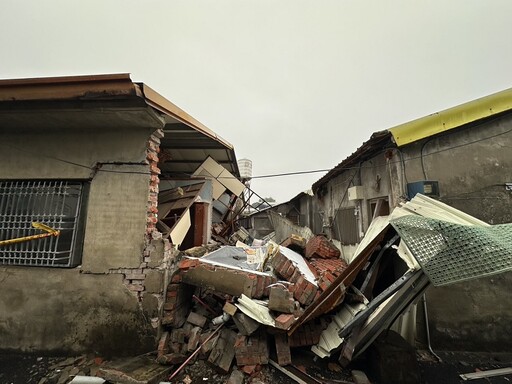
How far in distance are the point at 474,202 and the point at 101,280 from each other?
624cm

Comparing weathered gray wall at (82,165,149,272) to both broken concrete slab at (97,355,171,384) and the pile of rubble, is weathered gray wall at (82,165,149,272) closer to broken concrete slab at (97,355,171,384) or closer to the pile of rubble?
the pile of rubble

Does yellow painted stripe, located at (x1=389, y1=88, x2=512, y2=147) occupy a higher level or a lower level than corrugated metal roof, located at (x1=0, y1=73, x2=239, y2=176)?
higher

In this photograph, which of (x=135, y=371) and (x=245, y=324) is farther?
(x=245, y=324)

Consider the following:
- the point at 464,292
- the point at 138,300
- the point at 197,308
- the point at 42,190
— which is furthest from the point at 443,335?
the point at 42,190

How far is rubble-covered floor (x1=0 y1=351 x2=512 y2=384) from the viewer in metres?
2.77

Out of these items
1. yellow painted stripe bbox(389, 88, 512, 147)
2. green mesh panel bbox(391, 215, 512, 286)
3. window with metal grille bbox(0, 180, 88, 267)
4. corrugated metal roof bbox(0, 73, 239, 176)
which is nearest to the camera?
green mesh panel bbox(391, 215, 512, 286)

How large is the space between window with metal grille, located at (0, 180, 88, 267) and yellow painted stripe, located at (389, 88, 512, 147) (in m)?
5.61

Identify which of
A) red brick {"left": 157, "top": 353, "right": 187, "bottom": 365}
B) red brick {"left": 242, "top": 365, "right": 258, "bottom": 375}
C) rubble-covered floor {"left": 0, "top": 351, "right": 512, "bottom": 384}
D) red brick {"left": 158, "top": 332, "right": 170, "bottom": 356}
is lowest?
rubble-covered floor {"left": 0, "top": 351, "right": 512, "bottom": 384}

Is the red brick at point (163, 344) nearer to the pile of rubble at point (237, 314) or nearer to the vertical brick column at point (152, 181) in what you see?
the pile of rubble at point (237, 314)

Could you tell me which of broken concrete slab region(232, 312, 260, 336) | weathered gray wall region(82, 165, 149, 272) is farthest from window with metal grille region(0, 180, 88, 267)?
broken concrete slab region(232, 312, 260, 336)

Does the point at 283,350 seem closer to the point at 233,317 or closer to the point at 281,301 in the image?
the point at 281,301

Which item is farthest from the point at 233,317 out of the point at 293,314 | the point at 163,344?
the point at 163,344

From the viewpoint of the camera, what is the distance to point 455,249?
1.98 metres

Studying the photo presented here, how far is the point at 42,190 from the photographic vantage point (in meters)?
3.49
